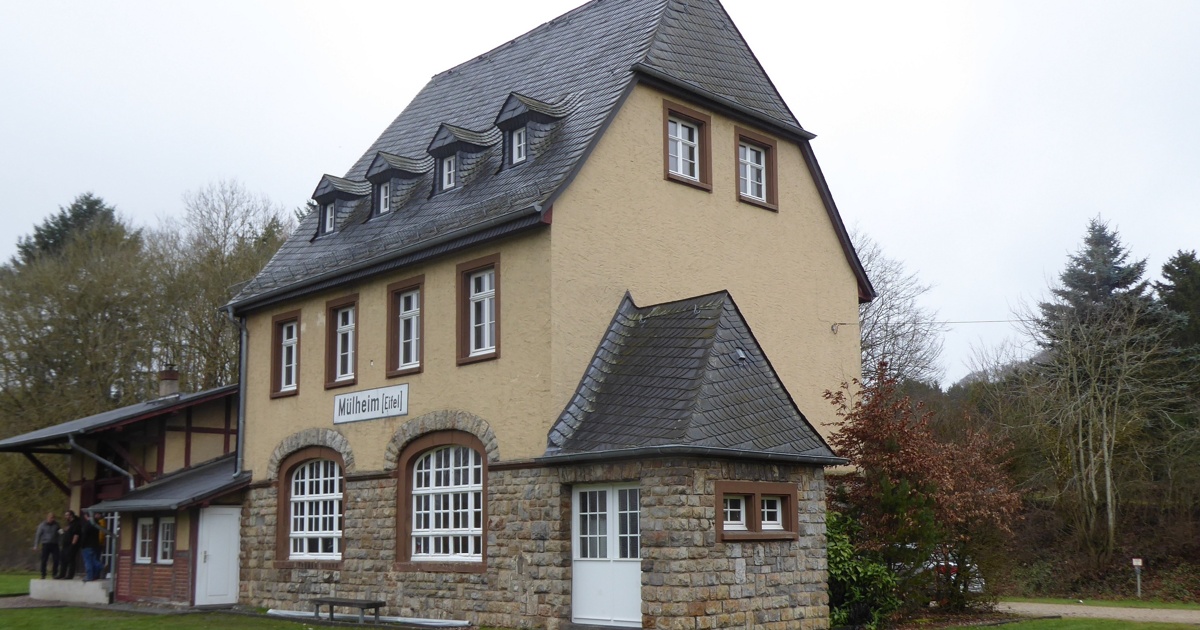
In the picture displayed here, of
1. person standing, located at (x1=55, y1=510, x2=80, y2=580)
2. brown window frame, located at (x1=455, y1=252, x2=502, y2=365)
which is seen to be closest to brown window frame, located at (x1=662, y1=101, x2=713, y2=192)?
brown window frame, located at (x1=455, y1=252, x2=502, y2=365)

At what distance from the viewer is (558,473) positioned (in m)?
14.7

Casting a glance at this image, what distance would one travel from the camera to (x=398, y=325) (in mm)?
18156

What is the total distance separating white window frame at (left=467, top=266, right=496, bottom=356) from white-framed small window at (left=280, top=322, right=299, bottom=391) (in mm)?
5397

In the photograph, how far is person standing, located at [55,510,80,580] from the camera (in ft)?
78.7

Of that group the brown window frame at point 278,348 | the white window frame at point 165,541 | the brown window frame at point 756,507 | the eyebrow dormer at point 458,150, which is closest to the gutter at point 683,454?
the brown window frame at point 756,507

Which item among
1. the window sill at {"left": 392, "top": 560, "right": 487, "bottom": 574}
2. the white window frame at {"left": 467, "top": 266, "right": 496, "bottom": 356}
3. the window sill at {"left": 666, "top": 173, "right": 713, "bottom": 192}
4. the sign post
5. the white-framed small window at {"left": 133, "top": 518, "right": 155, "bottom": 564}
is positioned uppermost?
the window sill at {"left": 666, "top": 173, "right": 713, "bottom": 192}

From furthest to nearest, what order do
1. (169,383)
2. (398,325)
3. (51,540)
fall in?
(169,383) → (51,540) → (398,325)

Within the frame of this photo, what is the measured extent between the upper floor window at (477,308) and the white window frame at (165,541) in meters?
8.34

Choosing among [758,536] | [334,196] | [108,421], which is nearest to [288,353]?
[334,196]

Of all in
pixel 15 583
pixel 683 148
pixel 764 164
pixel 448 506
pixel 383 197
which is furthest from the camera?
pixel 15 583

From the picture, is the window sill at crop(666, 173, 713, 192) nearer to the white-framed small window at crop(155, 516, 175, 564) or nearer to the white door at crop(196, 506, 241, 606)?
the white door at crop(196, 506, 241, 606)

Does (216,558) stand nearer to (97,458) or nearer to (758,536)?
(97,458)

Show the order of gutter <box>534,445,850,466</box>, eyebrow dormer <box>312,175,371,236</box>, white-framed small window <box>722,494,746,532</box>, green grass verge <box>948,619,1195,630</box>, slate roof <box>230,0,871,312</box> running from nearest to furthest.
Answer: gutter <box>534,445,850,466</box>, white-framed small window <box>722,494,746,532</box>, green grass verge <box>948,619,1195,630</box>, slate roof <box>230,0,871,312</box>, eyebrow dormer <box>312,175,371,236</box>

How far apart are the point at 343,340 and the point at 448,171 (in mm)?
3360
